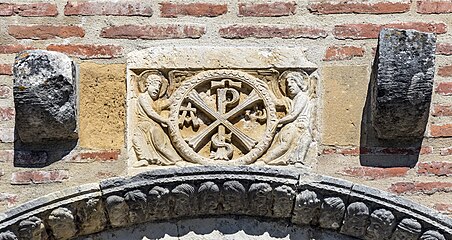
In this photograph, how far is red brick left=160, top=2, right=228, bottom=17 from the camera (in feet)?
17.8

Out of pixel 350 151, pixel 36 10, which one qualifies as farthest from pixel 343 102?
pixel 36 10

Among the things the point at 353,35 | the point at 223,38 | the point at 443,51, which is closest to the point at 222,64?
the point at 223,38

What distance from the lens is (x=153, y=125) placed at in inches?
207

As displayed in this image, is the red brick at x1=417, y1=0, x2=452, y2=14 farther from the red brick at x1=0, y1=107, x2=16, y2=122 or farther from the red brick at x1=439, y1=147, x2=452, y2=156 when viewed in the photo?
the red brick at x1=0, y1=107, x2=16, y2=122

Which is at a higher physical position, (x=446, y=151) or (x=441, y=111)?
(x=441, y=111)

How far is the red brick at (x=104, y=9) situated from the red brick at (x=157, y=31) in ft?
0.19

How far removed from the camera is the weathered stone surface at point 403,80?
5145 mm

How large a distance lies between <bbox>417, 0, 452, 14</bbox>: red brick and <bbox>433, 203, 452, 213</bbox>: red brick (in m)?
0.76

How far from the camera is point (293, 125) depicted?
526 centimetres

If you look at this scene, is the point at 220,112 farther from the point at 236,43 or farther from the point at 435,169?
the point at 435,169

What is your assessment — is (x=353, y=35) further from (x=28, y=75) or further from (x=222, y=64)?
(x=28, y=75)

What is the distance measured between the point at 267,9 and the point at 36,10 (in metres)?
0.89

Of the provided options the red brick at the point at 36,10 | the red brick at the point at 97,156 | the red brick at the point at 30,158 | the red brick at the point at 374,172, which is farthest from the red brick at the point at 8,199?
the red brick at the point at 374,172

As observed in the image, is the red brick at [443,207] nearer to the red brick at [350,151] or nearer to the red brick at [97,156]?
the red brick at [350,151]
